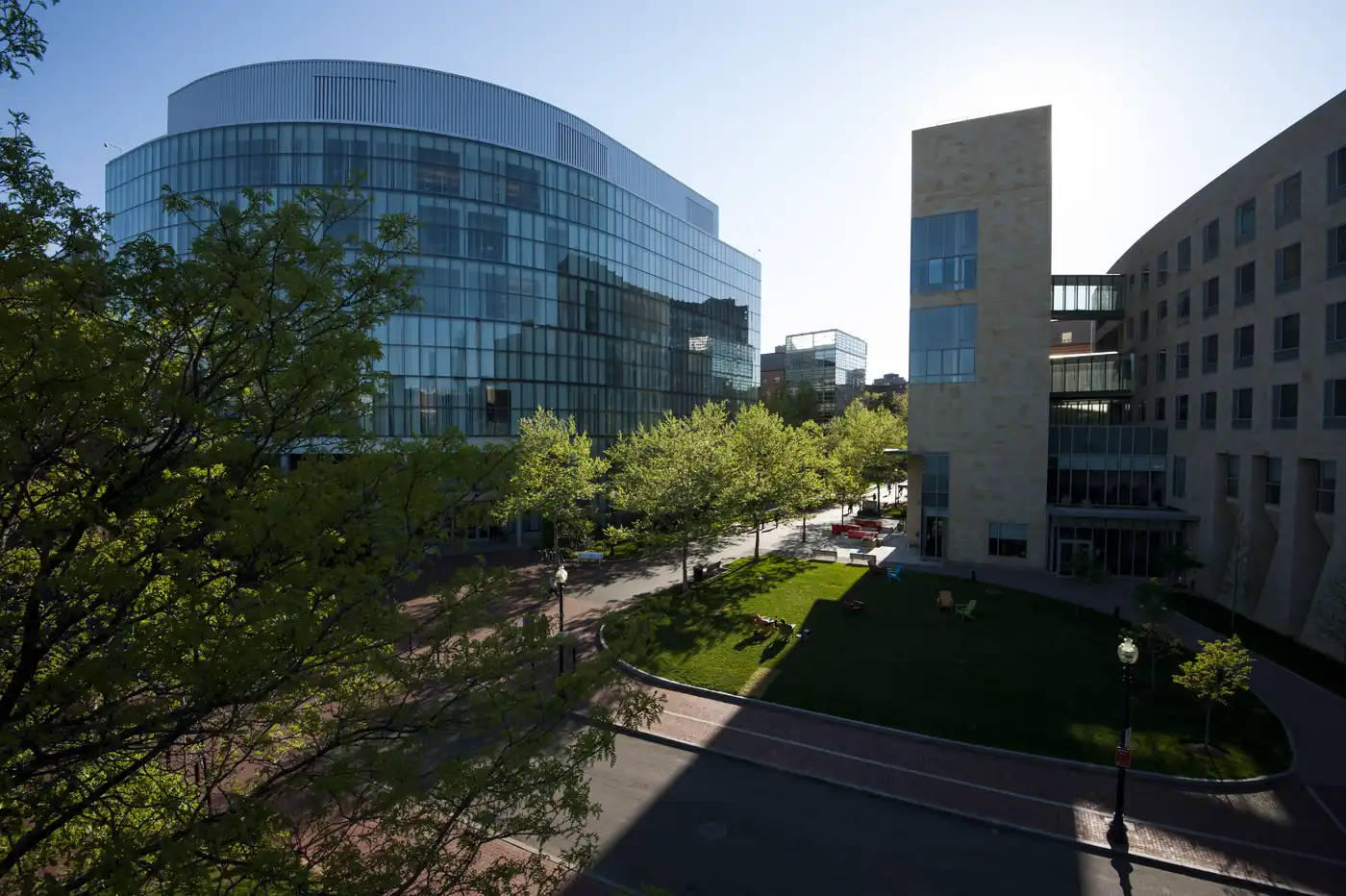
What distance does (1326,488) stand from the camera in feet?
78.8

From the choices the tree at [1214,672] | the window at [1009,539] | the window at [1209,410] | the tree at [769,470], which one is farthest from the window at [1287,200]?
the tree at [769,470]

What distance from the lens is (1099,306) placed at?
41.9 meters

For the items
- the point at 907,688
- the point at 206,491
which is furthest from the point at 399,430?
the point at 206,491

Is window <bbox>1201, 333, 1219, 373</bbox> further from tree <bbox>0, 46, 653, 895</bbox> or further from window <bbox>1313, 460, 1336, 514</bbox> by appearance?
tree <bbox>0, 46, 653, 895</bbox>

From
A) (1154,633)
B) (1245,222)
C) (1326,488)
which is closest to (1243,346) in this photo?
(1245,222)

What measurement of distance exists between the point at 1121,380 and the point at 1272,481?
14473mm

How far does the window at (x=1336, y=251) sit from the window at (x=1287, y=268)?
1.91 m

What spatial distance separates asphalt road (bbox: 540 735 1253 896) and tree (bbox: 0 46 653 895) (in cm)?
786

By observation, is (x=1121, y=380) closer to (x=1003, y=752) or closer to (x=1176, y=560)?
(x=1176, y=560)

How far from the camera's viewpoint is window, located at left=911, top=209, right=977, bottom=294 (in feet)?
125

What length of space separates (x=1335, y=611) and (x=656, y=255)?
51.9 meters

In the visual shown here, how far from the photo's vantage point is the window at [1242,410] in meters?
28.9

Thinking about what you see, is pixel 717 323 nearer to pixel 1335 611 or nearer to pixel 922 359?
pixel 922 359

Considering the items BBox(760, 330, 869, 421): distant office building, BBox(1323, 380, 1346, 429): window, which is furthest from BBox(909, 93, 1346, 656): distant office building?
BBox(760, 330, 869, 421): distant office building
